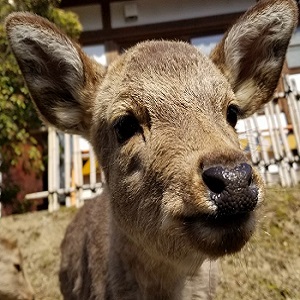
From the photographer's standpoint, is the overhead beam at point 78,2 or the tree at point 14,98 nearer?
the tree at point 14,98

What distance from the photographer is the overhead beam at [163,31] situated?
547 inches

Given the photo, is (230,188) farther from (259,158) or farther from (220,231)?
(259,158)

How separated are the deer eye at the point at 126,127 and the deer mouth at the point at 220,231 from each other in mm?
858

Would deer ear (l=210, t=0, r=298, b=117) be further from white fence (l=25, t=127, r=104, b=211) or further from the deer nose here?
white fence (l=25, t=127, r=104, b=211)

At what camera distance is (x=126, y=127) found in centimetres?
338

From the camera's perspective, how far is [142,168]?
318 cm

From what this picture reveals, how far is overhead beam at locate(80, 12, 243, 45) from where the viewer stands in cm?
1389

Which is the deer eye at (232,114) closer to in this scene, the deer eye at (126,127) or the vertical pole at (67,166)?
the deer eye at (126,127)

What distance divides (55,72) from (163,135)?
1.37 m

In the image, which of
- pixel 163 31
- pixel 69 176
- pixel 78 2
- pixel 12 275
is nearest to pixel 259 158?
pixel 69 176

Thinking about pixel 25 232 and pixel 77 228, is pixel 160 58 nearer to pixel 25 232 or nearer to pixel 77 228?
pixel 77 228

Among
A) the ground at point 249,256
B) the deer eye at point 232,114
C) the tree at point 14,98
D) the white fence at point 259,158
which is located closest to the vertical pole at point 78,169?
the white fence at point 259,158

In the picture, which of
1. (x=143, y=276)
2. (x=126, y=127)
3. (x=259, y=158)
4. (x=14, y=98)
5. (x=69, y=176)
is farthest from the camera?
(x=69, y=176)

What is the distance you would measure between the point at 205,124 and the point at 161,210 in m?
0.54
